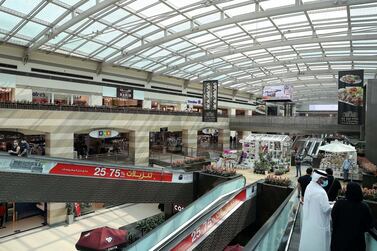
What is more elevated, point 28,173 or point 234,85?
point 234,85

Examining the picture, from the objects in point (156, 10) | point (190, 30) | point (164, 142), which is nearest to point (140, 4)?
point (156, 10)

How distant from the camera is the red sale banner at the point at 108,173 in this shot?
9766mm

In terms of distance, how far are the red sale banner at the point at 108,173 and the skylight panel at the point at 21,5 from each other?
11291 mm

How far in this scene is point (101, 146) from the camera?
27.4 meters

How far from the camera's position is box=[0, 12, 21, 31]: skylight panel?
1733 cm

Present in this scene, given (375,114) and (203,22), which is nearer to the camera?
(375,114)

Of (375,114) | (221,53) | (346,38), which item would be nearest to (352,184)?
(375,114)

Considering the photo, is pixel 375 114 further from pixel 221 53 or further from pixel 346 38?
pixel 221 53

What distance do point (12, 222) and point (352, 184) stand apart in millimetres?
18157

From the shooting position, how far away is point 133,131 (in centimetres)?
2403

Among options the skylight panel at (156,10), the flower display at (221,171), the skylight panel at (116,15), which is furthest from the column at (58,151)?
the flower display at (221,171)

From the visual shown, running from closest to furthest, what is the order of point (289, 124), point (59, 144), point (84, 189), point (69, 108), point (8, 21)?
point (84, 189)
point (8, 21)
point (59, 144)
point (69, 108)
point (289, 124)

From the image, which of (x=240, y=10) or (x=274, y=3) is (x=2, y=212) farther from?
(x=274, y=3)

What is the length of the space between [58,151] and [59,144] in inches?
17.6
